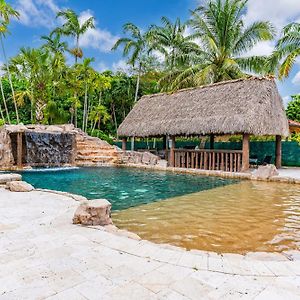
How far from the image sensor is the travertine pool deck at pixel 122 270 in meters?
2.21

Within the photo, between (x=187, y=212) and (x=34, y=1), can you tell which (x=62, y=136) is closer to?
(x=34, y=1)

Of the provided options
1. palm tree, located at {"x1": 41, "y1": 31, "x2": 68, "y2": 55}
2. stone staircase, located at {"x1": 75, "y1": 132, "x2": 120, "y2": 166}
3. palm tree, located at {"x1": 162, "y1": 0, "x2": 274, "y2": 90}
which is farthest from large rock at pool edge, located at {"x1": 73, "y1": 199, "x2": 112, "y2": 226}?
palm tree, located at {"x1": 41, "y1": 31, "x2": 68, "y2": 55}

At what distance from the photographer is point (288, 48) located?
12.2 metres

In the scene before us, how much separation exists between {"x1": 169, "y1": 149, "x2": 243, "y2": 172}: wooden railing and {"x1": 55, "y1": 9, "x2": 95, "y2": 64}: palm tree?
1228 centimetres

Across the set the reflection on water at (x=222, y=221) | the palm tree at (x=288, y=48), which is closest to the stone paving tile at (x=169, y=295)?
the reflection on water at (x=222, y=221)

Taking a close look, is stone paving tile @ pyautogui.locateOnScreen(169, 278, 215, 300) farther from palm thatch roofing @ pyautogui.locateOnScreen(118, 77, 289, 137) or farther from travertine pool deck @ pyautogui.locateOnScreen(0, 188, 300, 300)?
palm thatch roofing @ pyautogui.locateOnScreen(118, 77, 289, 137)

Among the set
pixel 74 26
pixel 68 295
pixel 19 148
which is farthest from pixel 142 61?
pixel 68 295

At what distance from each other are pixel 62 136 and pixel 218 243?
1374 centimetres

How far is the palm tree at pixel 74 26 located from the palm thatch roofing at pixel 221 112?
8.85 meters

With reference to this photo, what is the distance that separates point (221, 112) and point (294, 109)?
50.8ft

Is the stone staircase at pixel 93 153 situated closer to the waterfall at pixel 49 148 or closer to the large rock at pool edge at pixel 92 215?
the waterfall at pixel 49 148

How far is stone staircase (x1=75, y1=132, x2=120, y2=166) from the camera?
16.6 m

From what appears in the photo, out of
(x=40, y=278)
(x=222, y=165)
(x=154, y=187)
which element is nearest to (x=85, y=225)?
(x=40, y=278)

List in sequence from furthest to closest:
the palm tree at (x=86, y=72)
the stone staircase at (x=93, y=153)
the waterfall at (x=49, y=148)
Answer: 1. the palm tree at (x=86, y=72)
2. the stone staircase at (x=93, y=153)
3. the waterfall at (x=49, y=148)
